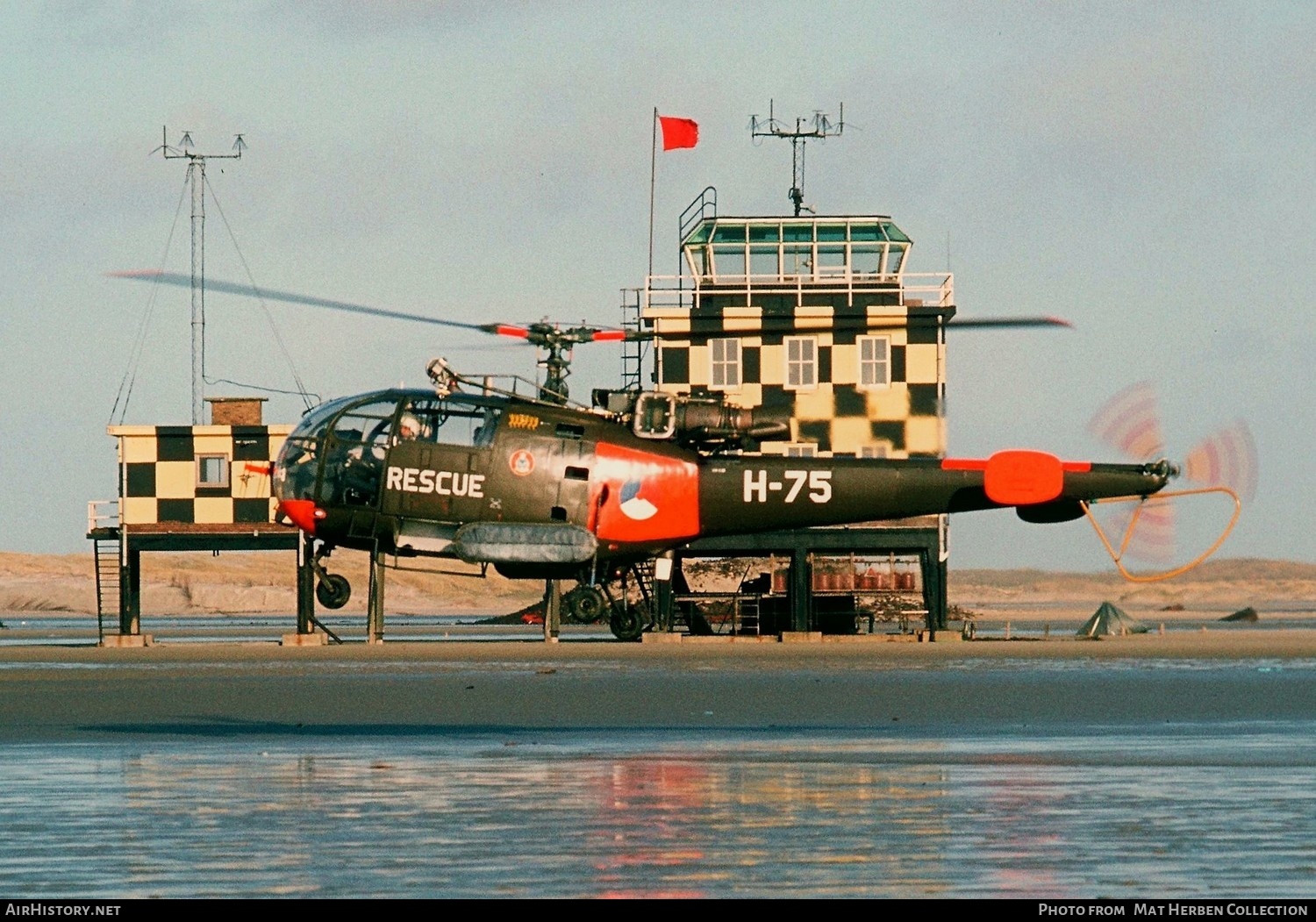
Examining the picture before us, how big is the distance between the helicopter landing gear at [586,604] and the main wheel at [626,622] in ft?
4.12

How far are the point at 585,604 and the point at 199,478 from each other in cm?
3106

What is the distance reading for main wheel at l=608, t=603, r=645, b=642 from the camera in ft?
130

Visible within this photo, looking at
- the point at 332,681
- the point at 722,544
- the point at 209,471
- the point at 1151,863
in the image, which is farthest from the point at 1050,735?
the point at 209,471

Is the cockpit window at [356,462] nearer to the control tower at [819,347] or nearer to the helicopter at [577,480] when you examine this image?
the helicopter at [577,480]

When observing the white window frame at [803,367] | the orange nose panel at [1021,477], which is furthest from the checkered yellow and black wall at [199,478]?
the orange nose panel at [1021,477]

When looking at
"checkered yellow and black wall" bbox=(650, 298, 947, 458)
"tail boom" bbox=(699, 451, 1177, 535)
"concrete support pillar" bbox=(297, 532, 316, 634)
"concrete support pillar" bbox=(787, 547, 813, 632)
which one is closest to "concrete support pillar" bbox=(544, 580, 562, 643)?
"concrete support pillar" bbox=(297, 532, 316, 634)

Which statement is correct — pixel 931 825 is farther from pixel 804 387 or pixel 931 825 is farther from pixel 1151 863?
pixel 804 387

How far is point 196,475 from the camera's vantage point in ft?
217

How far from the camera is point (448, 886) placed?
13.6 metres

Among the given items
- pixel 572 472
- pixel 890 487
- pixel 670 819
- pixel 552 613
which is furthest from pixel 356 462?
pixel 552 613

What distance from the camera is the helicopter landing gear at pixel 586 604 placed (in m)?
37.7

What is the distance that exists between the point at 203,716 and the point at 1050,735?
39.7 feet

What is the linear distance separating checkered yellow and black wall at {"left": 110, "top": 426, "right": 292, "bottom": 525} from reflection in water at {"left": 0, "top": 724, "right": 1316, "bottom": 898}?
40966mm

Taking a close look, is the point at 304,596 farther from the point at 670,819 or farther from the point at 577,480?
the point at 670,819
